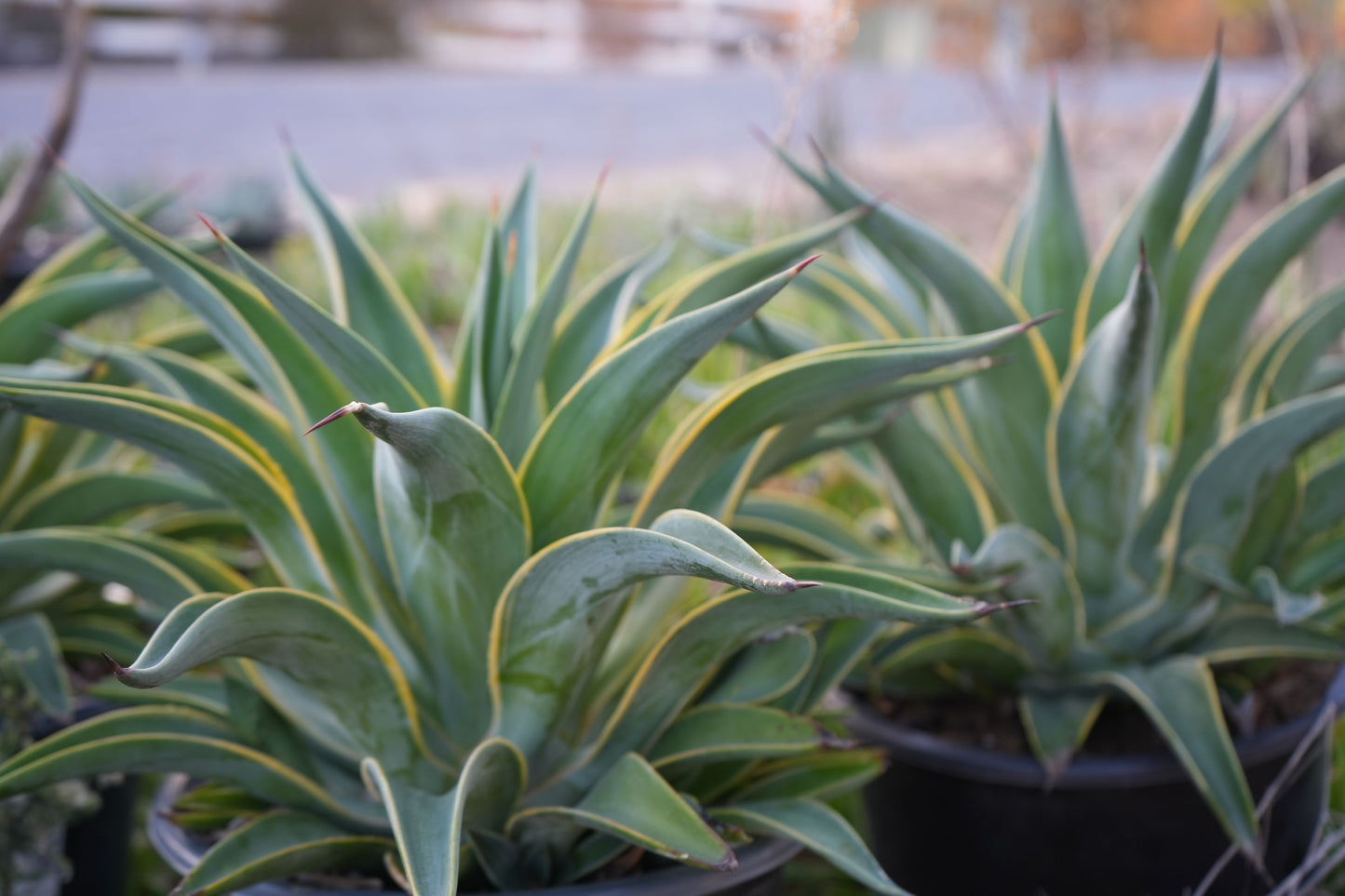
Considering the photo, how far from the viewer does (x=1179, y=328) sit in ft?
4.92

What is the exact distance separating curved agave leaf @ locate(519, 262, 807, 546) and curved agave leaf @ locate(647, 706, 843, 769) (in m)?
0.23

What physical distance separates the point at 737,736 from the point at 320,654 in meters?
0.39

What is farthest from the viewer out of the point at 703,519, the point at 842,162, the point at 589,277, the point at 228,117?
the point at 228,117

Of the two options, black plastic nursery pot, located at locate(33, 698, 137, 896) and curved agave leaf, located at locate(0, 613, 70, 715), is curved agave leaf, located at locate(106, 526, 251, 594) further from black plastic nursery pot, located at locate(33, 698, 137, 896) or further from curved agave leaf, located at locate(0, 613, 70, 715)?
black plastic nursery pot, located at locate(33, 698, 137, 896)

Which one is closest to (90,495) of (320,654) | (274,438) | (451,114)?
(274,438)

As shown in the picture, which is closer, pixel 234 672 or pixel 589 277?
pixel 234 672

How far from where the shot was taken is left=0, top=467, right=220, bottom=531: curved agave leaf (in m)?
1.52

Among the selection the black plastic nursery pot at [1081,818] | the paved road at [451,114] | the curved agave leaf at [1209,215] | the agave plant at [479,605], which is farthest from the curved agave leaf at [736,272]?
the paved road at [451,114]

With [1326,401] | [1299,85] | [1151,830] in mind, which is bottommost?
[1151,830]

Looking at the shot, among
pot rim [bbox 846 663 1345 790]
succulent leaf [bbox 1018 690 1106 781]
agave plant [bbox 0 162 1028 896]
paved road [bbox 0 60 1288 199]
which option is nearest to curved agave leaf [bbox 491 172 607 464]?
agave plant [bbox 0 162 1028 896]

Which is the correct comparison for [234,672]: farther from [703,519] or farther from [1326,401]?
[1326,401]

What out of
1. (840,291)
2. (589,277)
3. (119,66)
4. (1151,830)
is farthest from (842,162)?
(119,66)

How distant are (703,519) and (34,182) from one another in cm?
142

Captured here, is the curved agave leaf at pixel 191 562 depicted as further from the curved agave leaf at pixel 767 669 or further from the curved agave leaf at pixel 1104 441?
the curved agave leaf at pixel 1104 441
